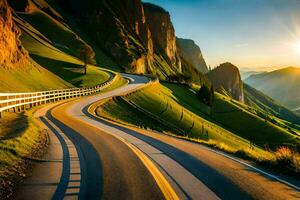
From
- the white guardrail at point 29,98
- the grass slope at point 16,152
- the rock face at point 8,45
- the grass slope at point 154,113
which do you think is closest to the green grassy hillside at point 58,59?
the grass slope at point 154,113

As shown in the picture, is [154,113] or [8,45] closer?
[8,45]

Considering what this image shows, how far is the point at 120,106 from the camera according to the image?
46438 mm

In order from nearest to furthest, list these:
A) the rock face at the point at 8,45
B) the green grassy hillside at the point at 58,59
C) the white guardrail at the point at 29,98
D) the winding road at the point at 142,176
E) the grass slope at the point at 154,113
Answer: the winding road at the point at 142,176 < the white guardrail at the point at 29,98 < the grass slope at the point at 154,113 < the rock face at the point at 8,45 < the green grassy hillside at the point at 58,59

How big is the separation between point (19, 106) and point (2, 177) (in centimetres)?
1848

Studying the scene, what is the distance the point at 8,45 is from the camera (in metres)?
46.5

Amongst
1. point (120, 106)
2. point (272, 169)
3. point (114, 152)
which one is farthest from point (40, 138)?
point (120, 106)

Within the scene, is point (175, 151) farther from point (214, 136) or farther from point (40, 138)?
point (214, 136)

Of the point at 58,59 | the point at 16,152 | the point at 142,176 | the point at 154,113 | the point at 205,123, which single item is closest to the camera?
the point at 142,176

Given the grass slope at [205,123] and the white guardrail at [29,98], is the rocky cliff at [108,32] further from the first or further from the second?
the white guardrail at [29,98]

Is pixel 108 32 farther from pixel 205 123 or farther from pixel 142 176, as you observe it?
pixel 142 176

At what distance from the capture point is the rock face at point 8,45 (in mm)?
44156

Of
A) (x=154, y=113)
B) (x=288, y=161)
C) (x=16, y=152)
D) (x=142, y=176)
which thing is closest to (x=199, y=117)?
(x=154, y=113)

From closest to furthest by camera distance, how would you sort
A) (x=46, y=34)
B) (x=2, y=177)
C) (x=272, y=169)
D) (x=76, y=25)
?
(x=2, y=177) → (x=272, y=169) → (x=46, y=34) → (x=76, y=25)

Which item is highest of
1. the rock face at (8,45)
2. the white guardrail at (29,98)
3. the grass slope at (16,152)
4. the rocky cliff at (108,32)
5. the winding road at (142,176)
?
the rocky cliff at (108,32)
